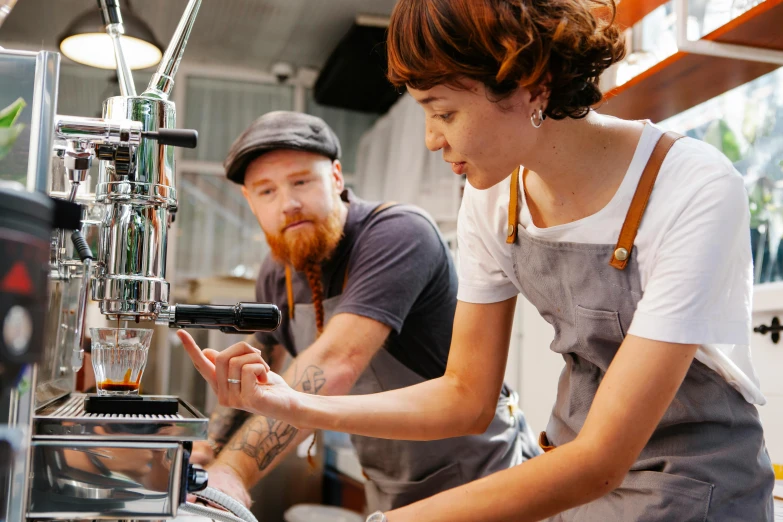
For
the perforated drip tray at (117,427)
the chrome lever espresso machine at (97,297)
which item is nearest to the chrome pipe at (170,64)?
the chrome lever espresso machine at (97,297)

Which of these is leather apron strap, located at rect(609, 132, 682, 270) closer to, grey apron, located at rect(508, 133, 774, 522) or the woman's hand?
grey apron, located at rect(508, 133, 774, 522)

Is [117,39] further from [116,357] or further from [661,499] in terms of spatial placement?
[661,499]

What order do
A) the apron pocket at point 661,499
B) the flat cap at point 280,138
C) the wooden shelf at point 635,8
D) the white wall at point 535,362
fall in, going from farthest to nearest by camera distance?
the white wall at point 535,362 < the wooden shelf at point 635,8 < the flat cap at point 280,138 < the apron pocket at point 661,499

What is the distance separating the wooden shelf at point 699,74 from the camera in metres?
1.50

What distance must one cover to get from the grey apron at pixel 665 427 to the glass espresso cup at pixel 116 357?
1.77ft

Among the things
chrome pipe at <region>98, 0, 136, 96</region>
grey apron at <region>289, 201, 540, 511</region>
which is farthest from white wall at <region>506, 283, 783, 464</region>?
chrome pipe at <region>98, 0, 136, 96</region>

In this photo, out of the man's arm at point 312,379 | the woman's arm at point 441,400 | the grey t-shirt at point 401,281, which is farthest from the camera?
the grey t-shirt at point 401,281

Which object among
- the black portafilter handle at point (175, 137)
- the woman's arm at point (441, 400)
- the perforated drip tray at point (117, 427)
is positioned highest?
the black portafilter handle at point (175, 137)

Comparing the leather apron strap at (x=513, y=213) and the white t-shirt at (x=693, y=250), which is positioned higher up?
the leather apron strap at (x=513, y=213)

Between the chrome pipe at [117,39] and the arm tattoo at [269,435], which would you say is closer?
the chrome pipe at [117,39]

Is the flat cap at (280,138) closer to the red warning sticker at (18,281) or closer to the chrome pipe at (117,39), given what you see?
the chrome pipe at (117,39)

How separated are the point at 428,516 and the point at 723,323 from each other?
0.39 metres

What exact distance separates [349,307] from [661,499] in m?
0.70

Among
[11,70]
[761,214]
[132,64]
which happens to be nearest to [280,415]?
[11,70]
